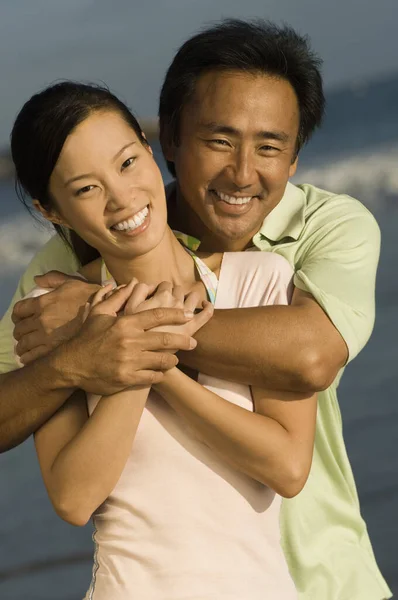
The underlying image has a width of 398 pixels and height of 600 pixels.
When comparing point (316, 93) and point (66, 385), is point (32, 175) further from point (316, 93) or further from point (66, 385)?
point (316, 93)

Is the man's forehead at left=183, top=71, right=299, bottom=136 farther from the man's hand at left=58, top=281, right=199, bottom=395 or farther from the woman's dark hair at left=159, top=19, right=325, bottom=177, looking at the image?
the man's hand at left=58, top=281, right=199, bottom=395

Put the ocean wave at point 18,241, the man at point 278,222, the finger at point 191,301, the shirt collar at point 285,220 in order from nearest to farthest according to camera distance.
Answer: the finger at point 191,301
the man at point 278,222
the shirt collar at point 285,220
the ocean wave at point 18,241

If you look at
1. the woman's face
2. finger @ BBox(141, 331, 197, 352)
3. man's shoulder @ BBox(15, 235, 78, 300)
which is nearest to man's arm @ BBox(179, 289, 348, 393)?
finger @ BBox(141, 331, 197, 352)

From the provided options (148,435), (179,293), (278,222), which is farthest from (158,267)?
(278,222)

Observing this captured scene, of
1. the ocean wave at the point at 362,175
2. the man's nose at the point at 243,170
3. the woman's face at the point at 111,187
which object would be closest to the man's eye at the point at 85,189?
the woman's face at the point at 111,187

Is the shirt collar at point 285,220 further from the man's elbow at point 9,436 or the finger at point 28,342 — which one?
the man's elbow at point 9,436

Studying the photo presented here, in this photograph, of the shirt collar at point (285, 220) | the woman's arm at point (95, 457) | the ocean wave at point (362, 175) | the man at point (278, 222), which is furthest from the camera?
the ocean wave at point (362, 175)

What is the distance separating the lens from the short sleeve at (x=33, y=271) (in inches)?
111

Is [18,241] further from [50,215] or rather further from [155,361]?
[155,361]

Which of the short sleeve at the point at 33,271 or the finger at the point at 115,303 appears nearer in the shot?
the finger at the point at 115,303

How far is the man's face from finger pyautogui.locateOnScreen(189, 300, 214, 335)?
42 centimetres

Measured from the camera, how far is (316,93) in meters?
2.86

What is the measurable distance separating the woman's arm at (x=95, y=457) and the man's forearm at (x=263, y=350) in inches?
7.2

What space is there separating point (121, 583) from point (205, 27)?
137 cm
